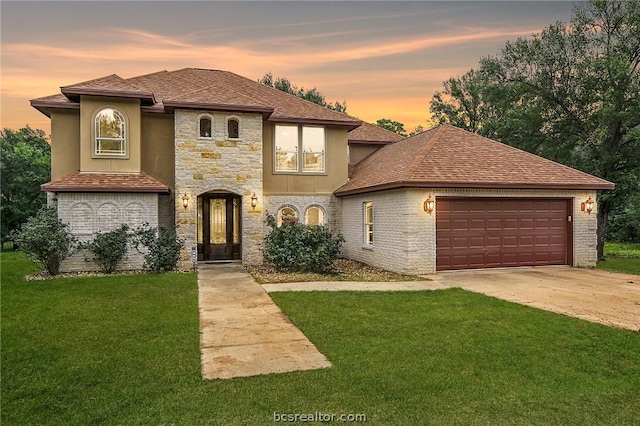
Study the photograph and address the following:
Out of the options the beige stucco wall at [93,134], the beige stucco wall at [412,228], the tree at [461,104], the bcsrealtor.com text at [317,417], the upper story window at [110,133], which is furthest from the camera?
the tree at [461,104]

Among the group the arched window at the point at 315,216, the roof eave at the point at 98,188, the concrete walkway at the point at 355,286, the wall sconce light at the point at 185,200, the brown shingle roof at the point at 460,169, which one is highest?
the brown shingle roof at the point at 460,169

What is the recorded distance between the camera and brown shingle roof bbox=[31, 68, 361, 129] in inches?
509

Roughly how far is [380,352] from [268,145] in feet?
36.9

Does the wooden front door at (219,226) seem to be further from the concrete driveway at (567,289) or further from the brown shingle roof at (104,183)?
the concrete driveway at (567,289)

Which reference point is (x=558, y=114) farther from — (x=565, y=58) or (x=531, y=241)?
(x=531, y=241)

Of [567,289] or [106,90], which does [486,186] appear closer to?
[567,289]

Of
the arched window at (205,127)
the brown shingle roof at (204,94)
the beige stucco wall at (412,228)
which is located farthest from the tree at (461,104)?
the arched window at (205,127)

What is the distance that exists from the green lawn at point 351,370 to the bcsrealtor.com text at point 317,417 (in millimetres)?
60

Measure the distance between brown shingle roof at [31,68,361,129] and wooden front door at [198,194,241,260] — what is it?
3.37m

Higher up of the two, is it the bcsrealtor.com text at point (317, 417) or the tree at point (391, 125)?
the tree at point (391, 125)

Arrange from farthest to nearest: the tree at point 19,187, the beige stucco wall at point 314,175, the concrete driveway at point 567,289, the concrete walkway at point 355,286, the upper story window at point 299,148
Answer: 1. the tree at point 19,187
2. the upper story window at point 299,148
3. the beige stucco wall at point 314,175
4. the concrete walkway at point 355,286
5. the concrete driveway at point 567,289

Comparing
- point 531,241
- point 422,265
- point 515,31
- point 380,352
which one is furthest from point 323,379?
point 515,31

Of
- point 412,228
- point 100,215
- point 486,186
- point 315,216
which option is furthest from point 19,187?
point 486,186

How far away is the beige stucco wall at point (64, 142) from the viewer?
13.6 meters
